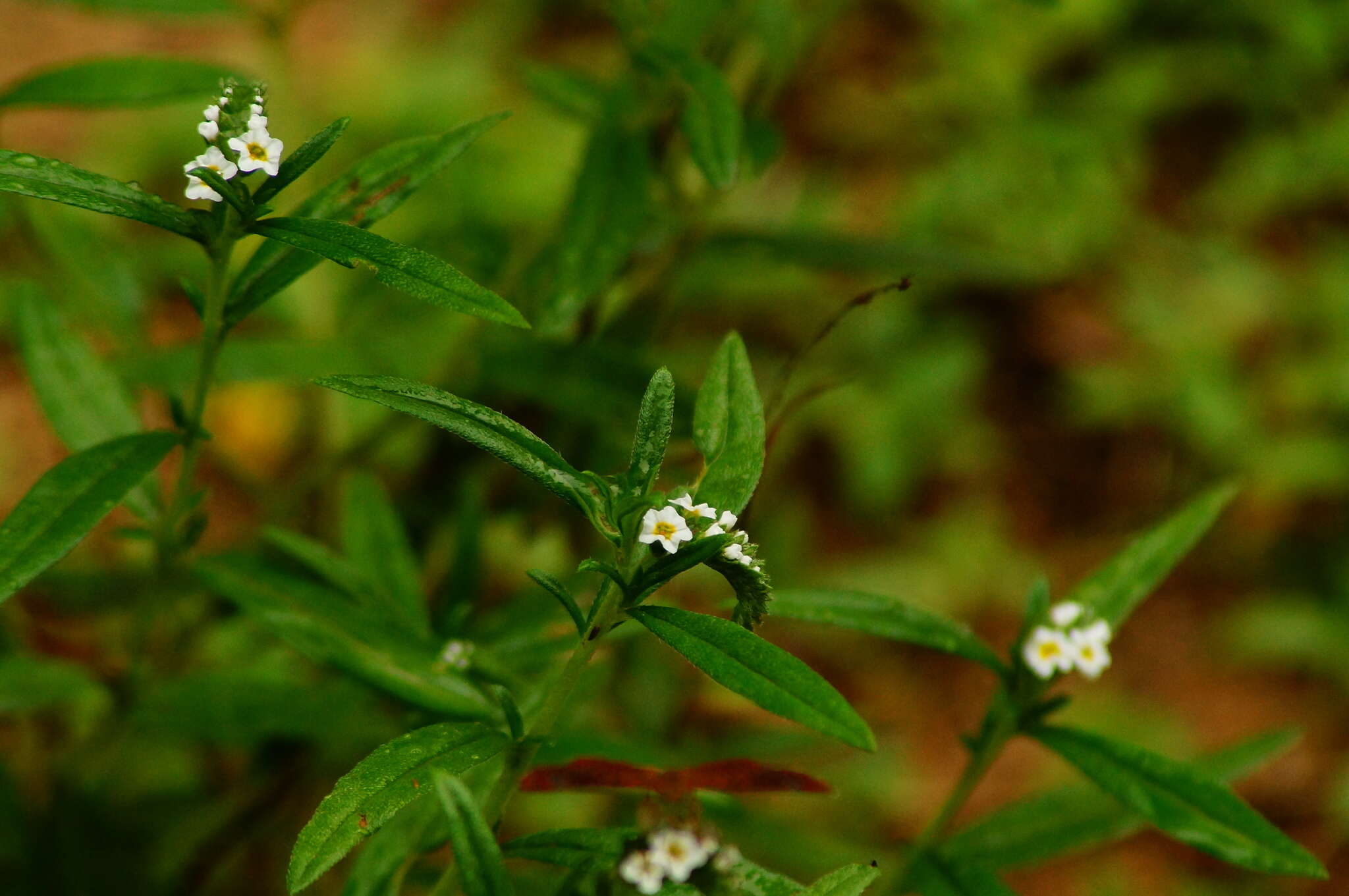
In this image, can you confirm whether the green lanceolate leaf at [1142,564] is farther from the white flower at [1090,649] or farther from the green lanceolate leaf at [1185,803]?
the green lanceolate leaf at [1185,803]

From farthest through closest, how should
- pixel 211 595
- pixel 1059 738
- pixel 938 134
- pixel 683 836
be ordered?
pixel 938 134, pixel 211 595, pixel 1059 738, pixel 683 836

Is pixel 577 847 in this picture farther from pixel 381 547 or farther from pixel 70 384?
pixel 70 384

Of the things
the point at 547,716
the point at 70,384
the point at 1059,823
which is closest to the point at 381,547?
the point at 70,384

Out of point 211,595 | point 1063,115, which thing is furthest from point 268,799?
point 1063,115

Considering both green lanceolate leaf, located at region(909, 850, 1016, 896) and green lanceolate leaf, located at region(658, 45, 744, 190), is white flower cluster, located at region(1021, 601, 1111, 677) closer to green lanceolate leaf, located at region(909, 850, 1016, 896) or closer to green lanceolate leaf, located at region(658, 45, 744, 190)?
green lanceolate leaf, located at region(909, 850, 1016, 896)

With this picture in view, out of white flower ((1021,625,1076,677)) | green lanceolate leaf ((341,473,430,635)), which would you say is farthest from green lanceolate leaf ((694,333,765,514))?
green lanceolate leaf ((341,473,430,635))

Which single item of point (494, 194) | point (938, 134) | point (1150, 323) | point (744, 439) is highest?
point (938, 134)

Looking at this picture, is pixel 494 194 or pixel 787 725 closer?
pixel 787 725

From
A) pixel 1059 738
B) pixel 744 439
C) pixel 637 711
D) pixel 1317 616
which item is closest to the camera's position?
pixel 744 439

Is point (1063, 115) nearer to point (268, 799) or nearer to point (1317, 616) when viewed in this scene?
point (1317, 616)
